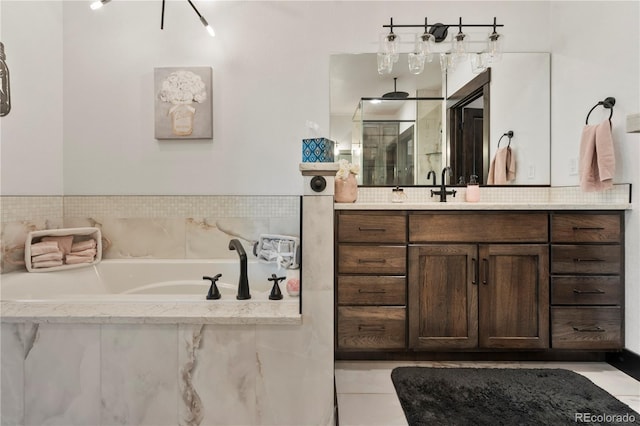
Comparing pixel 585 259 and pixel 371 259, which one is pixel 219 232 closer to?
pixel 371 259

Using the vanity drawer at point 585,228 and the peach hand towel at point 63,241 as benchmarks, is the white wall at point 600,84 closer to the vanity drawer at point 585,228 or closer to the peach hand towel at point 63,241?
the vanity drawer at point 585,228

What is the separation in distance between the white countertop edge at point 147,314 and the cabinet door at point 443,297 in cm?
89

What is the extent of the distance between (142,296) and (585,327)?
2.44 meters

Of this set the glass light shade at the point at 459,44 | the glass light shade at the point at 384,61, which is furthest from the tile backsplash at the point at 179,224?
the glass light shade at the point at 459,44

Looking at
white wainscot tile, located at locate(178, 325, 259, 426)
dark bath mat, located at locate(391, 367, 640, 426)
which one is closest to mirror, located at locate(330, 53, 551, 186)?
dark bath mat, located at locate(391, 367, 640, 426)

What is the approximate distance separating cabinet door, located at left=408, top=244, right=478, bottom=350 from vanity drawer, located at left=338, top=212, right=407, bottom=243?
148 millimetres

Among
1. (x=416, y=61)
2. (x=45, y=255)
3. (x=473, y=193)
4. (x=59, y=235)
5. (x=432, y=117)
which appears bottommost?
(x=45, y=255)

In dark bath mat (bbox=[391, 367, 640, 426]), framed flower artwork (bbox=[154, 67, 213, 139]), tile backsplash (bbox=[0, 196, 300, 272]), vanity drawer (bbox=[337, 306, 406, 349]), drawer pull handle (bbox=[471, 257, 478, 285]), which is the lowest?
dark bath mat (bbox=[391, 367, 640, 426])

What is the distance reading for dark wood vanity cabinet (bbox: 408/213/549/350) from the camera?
6.24 ft

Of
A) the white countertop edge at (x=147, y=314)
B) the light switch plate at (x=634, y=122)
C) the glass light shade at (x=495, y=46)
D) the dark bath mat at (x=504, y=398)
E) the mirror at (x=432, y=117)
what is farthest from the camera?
the mirror at (x=432, y=117)

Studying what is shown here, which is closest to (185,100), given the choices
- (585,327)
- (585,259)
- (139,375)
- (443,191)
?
(139,375)

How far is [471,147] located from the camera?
8.03ft

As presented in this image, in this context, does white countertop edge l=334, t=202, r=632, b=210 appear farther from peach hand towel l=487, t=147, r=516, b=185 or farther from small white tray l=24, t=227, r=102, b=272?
small white tray l=24, t=227, r=102, b=272

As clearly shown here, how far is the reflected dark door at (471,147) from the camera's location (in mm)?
2438
